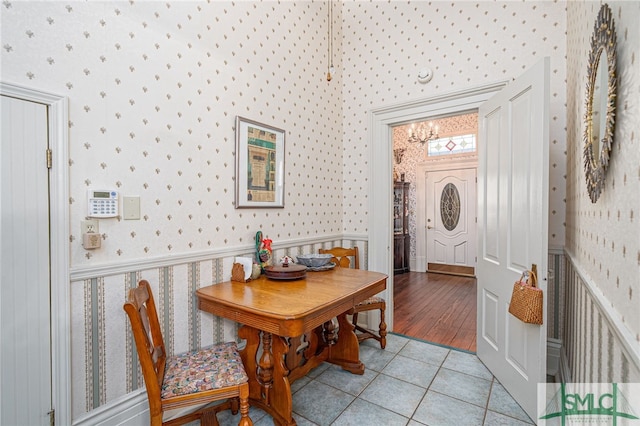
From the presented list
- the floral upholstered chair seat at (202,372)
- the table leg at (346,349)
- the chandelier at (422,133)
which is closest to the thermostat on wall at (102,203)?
the floral upholstered chair seat at (202,372)

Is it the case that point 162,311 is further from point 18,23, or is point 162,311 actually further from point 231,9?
point 231,9

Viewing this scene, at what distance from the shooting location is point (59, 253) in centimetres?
143

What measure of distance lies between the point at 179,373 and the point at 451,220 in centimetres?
579

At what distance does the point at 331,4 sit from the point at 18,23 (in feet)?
9.42

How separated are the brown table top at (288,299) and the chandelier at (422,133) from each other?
373 centimetres

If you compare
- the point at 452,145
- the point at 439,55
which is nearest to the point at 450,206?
the point at 452,145

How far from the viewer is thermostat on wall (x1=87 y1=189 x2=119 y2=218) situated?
1529 millimetres

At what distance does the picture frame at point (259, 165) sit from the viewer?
227 cm

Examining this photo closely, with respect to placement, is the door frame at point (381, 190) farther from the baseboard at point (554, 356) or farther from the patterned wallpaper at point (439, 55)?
the baseboard at point (554, 356)

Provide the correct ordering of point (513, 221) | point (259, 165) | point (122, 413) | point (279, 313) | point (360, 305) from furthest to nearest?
1. point (360, 305)
2. point (259, 165)
3. point (513, 221)
4. point (122, 413)
5. point (279, 313)

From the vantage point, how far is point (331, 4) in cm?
332

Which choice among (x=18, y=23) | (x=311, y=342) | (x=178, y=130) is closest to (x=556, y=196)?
(x=311, y=342)

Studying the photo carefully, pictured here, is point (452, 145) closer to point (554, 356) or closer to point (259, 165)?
point (554, 356)

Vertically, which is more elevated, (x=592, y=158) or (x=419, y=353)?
(x=592, y=158)
